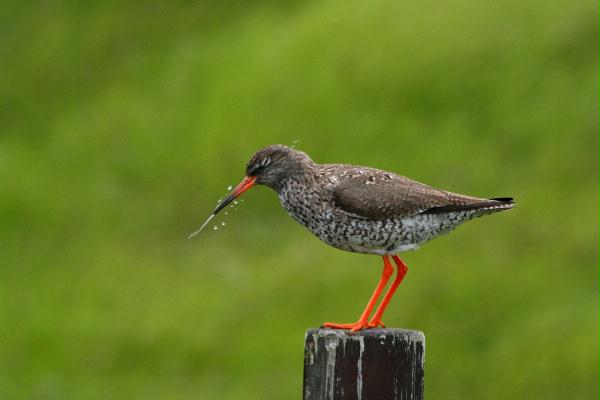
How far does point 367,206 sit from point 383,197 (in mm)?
214

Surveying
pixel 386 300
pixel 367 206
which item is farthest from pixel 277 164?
pixel 386 300

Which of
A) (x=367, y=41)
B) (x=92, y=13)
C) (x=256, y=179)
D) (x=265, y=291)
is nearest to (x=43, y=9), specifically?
(x=92, y=13)

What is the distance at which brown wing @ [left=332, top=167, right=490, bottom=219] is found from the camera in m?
8.24

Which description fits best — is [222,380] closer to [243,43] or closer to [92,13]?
[243,43]

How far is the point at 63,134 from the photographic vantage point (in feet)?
66.8

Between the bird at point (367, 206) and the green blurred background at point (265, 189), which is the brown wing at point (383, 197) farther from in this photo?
the green blurred background at point (265, 189)

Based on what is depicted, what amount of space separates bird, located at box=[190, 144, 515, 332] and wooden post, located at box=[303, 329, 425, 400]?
→ 1.71 m

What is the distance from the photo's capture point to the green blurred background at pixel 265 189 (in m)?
15.6

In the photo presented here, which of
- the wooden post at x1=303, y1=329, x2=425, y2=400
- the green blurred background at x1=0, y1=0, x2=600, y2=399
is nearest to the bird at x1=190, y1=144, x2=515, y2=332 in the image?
the wooden post at x1=303, y1=329, x2=425, y2=400

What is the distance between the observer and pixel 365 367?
633 centimetres

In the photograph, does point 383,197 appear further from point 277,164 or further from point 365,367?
point 365,367

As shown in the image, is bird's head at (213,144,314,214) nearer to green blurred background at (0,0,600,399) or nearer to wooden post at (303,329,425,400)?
wooden post at (303,329,425,400)

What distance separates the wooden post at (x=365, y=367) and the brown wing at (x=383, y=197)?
195 cm

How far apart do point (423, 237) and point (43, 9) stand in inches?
638
